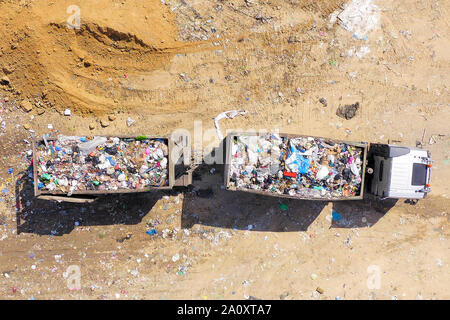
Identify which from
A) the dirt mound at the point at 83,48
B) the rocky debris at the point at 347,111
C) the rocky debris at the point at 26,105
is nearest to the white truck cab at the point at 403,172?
the rocky debris at the point at 347,111

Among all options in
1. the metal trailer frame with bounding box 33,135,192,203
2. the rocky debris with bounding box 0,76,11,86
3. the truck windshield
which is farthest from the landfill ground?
the truck windshield

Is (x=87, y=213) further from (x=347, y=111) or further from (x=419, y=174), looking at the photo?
Answer: (x=419, y=174)

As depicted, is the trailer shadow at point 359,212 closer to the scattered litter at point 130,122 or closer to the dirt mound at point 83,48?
the scattered litter at point 130,122

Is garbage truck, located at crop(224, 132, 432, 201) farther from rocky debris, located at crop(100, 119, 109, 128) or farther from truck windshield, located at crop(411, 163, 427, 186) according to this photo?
rocky debris, located at crop(100, 119, 109, 128)

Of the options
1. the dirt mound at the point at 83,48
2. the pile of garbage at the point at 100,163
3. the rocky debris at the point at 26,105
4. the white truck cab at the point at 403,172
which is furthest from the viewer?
the rocky debris at the point at 26,105

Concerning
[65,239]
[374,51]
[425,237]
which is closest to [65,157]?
[65,239]

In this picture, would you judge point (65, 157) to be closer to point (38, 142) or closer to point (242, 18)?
point (38, 142)

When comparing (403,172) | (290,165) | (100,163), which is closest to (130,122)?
(100,163)
